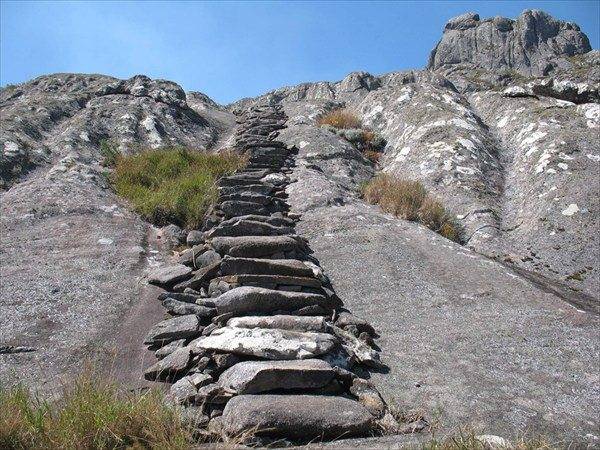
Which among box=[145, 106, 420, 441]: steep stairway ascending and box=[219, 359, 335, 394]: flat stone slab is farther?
box=[219, 359, 335, 394]: flat stone slab

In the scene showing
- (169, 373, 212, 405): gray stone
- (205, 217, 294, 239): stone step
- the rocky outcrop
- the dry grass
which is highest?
the rocky outcrop

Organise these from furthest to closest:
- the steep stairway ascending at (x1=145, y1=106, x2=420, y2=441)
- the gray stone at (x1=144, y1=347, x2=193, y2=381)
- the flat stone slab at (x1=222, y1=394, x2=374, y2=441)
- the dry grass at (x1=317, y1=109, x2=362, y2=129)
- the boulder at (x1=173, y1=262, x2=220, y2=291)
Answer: the dry grass at (x1=317, y1=109, x2=362, y2=129), the boulder at (x1=173, y1=262, x2=220, y2=291), the gray stone at (x1=144, y1=347, x2=193, y2=381), the steep stairway ascending at (x1=145, y1=106, x2=420, y2=441), the flat stone slab at (x1=222, y1=394, x2=374, y2=441)

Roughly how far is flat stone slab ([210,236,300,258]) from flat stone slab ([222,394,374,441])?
140 inches

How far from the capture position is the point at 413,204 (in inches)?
442

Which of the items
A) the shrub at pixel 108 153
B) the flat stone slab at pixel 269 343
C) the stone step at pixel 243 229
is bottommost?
the flat stone slab at pixel 269 343

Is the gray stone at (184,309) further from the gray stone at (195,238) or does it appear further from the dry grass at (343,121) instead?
the dry grass at (343,121)

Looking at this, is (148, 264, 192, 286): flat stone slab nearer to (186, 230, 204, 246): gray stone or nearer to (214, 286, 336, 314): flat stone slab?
(186, 230, 204, 246): gray stone

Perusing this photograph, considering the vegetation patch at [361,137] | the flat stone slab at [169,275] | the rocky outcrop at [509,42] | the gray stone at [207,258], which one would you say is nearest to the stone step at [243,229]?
the gray stone at [207,258]

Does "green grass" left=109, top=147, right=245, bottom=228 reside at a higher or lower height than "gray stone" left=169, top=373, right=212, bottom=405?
higher

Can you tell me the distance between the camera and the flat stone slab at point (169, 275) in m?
7.55

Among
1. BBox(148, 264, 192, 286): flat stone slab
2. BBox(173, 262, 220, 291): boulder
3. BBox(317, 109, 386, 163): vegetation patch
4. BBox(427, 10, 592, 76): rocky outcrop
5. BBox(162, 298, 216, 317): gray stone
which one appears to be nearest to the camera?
BBox(162, 298, 216, 317): gray stone

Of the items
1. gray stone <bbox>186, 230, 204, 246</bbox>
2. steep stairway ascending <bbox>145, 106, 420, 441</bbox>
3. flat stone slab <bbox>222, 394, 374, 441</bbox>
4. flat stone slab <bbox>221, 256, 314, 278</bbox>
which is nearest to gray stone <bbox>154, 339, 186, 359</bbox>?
steep stairway ascending <bbox>145, 106, 420, 441</bbox>

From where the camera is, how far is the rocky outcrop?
76.1 metres

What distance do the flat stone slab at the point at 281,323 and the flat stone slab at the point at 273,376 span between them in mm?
820
